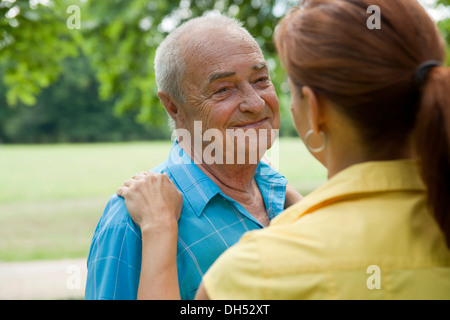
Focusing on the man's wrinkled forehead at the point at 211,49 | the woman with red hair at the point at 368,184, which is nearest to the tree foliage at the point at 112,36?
the man's wrinkled forehead at the point at 211,49

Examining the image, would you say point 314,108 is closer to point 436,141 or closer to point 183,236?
point 436,141

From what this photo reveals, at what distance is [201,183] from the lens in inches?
80.7

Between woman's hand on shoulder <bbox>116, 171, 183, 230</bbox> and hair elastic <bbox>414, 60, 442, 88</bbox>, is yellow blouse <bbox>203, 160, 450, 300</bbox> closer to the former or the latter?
hair elastic <bbox>414, 60, 442, 88</bbox>

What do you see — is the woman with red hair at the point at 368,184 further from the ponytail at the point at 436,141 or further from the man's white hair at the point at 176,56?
the man's white hair at the point at 176,56

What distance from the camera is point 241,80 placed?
6.82 ft

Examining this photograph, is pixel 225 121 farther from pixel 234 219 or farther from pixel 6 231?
pixel 6 231

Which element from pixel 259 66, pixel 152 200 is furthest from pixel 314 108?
pixel 259 66

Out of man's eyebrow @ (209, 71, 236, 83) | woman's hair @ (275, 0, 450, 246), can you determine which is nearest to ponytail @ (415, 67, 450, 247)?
woman's hair @ (275, 0, 450, 246)

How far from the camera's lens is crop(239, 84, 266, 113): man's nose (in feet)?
6.79

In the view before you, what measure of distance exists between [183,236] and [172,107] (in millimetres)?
660

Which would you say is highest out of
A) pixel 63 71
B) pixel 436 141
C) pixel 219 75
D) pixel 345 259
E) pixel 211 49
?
pixel 63 71

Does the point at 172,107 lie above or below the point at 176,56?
below

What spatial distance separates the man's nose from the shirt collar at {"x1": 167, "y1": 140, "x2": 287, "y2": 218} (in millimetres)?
350

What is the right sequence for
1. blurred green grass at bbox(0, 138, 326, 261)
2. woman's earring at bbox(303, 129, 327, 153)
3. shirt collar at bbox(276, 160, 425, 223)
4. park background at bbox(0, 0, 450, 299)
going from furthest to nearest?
blurred green grass at bbox(0, 138, 326, 261), park background at bbox(0, 0, 450, 299), woman's earring at bbox(303, 129, 327, 153), shirt collar at bbox(276, 160, 425, 223)
